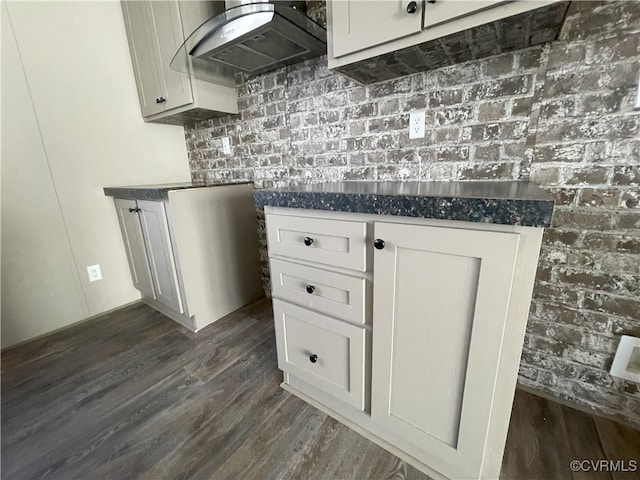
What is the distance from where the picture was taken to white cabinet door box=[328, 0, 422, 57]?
2.82 ft

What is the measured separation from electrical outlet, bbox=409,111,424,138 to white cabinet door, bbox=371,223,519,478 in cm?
68

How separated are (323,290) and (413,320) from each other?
1.08ft

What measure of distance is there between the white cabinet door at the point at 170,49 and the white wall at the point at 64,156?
47 cm

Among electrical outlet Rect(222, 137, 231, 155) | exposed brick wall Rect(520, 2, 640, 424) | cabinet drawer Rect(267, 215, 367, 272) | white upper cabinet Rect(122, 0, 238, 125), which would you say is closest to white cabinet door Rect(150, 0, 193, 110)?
white upper cabinet Rect(122, 0, 238, 125)

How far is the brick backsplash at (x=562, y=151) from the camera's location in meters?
0.88

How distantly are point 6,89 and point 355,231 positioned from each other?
7.18 feet

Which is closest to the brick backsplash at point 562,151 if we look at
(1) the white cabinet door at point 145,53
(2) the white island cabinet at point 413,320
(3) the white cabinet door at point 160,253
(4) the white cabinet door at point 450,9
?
(4) the white cabinet door at point 450,9

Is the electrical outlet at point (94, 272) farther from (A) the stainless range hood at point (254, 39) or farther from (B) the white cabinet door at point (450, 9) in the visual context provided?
(B) the white cabinet door at point (450, 9)

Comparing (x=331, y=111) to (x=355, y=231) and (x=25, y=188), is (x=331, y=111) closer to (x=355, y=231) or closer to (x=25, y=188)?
(x=355, y=231)

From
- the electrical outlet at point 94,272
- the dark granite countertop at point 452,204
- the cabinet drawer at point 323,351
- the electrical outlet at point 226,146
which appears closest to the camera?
the dark granite countertop at point 452,204

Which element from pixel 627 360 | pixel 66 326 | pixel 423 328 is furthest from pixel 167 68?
pixel 627 360

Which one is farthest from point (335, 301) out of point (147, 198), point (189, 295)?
point (147, 198)

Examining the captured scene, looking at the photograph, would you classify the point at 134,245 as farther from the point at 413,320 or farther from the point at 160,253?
the point at 413,320

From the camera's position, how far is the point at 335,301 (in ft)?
3.15
